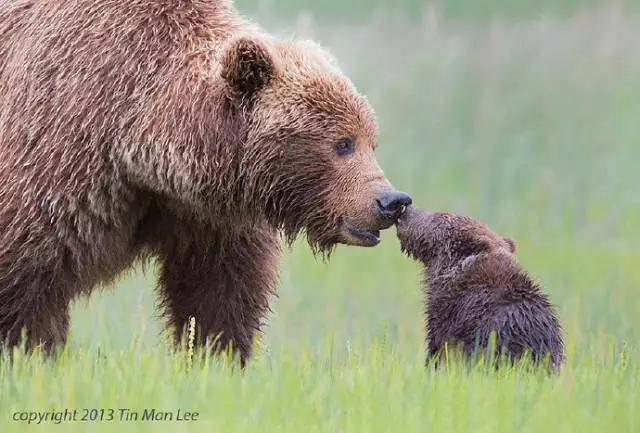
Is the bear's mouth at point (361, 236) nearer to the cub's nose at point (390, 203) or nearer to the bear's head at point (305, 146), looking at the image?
the bear's head at point (305, 146)

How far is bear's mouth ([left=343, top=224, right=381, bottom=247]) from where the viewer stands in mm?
6020

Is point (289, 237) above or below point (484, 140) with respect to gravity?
below

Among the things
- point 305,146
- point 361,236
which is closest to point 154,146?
point 305,146

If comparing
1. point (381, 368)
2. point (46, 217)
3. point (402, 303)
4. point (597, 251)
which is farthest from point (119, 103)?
point (597, 251)

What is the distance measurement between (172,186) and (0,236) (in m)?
0.83

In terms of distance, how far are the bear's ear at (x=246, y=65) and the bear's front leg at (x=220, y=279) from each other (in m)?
0.83

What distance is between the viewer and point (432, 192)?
40.3 feet

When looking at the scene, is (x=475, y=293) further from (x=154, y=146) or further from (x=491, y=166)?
(x=491, y=166)

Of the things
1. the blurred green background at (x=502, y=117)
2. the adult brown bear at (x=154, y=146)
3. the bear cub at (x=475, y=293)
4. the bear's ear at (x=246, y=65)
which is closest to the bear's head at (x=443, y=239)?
the bear cub at (x=475, y=293)

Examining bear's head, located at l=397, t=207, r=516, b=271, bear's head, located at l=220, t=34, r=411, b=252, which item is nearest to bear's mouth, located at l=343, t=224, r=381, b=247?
bear's head, located at l=220, t=34, r=411, b=252

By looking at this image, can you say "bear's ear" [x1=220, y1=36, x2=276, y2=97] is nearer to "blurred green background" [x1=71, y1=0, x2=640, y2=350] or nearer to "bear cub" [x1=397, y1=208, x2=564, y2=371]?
"bear cub" [x1=397, y1=208, x2=564, y2=371]

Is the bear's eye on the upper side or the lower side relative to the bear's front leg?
upper

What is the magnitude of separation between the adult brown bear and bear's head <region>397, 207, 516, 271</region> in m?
0.77

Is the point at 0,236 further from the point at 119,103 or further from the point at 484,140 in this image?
the point at 484,140
